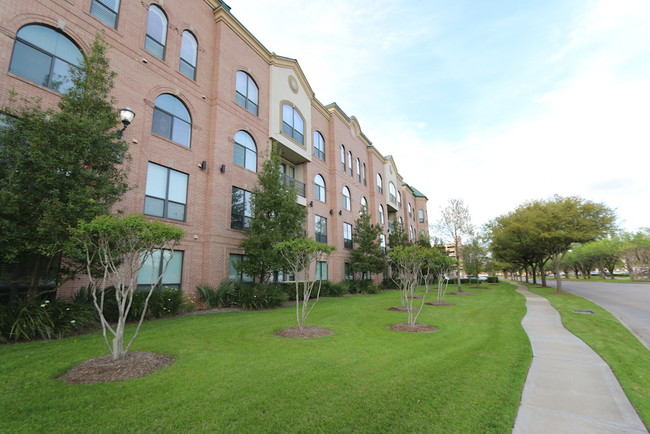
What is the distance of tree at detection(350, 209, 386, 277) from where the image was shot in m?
24.3

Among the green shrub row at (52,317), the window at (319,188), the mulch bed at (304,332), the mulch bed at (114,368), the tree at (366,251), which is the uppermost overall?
the window at (319,188)

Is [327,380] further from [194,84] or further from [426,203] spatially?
[426,203]

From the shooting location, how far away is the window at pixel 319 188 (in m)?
22.6

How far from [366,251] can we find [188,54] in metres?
18.0

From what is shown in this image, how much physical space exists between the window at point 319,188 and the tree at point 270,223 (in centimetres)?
786

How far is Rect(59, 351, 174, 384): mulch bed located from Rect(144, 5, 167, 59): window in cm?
1254

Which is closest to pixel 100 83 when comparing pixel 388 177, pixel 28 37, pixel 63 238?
pixel 28 37

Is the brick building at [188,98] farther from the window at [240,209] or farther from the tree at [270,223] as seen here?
the tree at [270,223]

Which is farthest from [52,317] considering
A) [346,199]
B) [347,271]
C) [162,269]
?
[346,199]

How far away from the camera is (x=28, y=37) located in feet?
30.1

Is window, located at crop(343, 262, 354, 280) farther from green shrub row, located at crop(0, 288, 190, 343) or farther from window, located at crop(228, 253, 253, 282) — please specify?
green shrub row, located at crop(0, 288, 190, 343)

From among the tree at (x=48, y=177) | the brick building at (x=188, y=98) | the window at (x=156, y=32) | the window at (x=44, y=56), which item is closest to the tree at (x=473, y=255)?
the brick building at (x=188, y=98)

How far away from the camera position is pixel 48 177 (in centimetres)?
693

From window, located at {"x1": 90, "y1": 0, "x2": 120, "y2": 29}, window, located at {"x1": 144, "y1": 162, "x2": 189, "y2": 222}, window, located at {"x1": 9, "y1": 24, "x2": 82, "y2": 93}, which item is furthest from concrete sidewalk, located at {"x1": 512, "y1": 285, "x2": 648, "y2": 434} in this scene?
window, located at {"x1": 90, "y1": 0, "x2": 120, "y2": 29}
